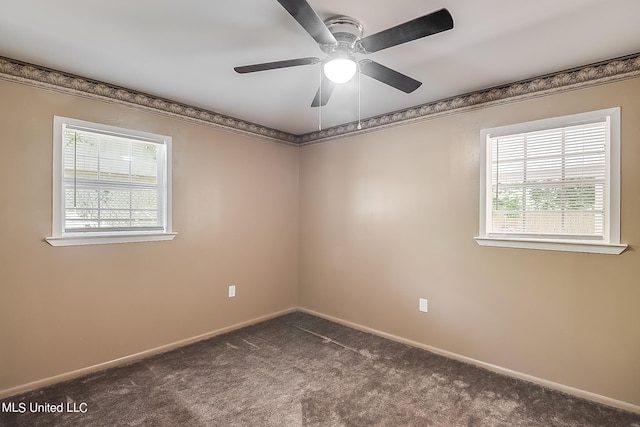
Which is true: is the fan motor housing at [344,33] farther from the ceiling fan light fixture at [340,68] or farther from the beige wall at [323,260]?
the beige wall at [323,260]

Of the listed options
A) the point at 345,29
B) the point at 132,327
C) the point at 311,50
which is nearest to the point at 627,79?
the point at 345,29

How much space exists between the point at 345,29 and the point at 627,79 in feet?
6.49

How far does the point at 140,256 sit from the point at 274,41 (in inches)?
85.5

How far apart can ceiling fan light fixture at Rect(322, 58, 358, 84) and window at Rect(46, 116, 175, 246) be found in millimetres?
1954

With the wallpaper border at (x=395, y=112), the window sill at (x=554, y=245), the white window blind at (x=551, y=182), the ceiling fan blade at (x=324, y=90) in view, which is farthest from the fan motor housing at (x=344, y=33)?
the window sill at (x=554, y=245)

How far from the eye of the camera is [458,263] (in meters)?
2.86

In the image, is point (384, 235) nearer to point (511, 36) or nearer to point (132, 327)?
point (511, 36)

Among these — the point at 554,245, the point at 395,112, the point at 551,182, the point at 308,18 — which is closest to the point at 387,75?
the point at 308,18

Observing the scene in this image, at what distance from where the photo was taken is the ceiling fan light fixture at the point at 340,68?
175 cm

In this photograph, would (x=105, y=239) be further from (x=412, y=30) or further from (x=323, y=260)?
(x=412, y=30)

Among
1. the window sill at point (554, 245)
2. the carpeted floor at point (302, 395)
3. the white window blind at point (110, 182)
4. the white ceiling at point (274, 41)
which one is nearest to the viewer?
the white ceiling at point (274, 41)

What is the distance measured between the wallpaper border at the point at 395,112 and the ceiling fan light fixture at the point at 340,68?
1484 mm

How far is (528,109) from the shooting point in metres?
2.50

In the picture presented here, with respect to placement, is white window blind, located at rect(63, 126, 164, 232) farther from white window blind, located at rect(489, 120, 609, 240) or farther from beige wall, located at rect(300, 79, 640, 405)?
white window blind, located at rect(489, 120, 609, 240)
